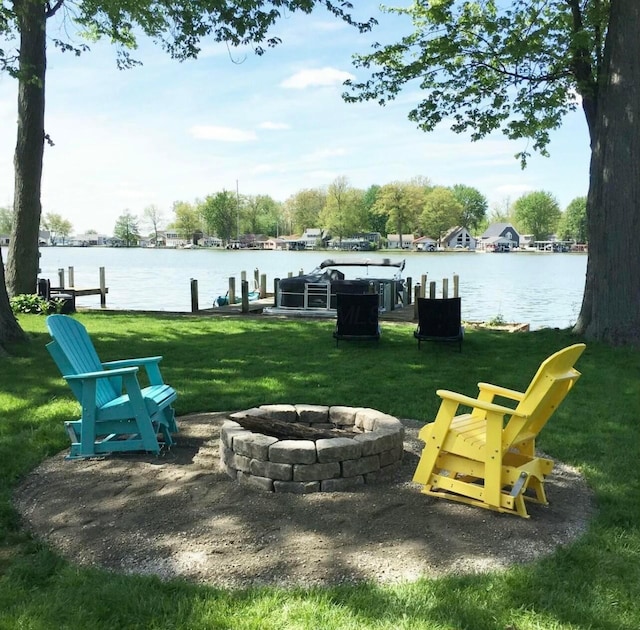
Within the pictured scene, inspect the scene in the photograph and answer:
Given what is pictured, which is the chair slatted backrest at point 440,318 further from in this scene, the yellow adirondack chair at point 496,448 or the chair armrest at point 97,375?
the chair armrest at point 97,375

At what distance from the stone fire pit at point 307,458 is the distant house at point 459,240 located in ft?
376

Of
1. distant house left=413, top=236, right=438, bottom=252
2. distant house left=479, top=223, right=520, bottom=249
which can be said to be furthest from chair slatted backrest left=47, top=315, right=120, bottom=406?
distant house left=479, top=223, right=520, bottom=249

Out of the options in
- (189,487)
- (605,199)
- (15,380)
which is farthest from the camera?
(605,199)

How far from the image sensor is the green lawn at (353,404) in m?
2.79

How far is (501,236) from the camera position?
123m

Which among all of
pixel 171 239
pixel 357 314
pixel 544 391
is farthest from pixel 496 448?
pixel 171 239

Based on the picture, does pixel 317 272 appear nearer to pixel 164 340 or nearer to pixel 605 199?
pixel 164 340

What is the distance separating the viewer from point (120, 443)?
4852 mm

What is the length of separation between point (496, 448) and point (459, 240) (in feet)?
396

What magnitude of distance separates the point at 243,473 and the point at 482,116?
11292 millimetres

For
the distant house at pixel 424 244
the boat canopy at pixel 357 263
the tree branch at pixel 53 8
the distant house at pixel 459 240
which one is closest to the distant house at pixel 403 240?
the distant house at pixel 424 244

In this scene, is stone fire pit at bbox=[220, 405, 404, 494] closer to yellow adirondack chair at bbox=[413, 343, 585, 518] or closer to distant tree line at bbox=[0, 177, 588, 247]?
yellow adirondack chair at bbox=[413, 343, 585, 518]

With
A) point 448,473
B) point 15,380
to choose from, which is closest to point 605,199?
point 448,473

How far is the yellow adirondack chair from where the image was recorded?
3.77 meters
